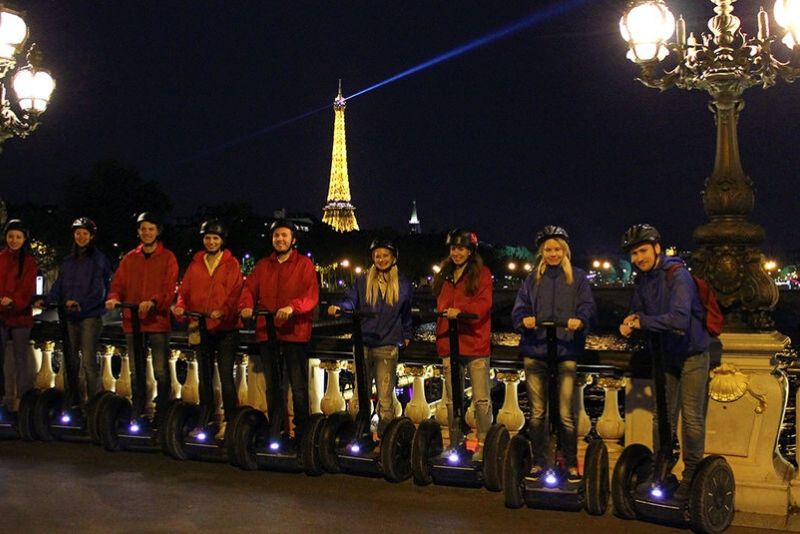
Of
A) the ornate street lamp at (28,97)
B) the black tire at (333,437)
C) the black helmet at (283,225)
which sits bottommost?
the black tire at (333,437)

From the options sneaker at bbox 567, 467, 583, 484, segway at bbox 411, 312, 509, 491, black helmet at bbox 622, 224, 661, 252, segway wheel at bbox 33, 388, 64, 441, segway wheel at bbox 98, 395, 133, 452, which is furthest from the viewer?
segway wheel at bbox 33, 388, 64, 441

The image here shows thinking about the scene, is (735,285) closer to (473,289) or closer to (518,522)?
(473,289)

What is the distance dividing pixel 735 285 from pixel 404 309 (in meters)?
2.79

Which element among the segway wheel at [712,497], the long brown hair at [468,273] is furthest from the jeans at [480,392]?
the segway wheel at [712,497]

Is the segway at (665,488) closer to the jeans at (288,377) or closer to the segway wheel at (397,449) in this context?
the segway wheel at (397,449)

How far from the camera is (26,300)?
9.20 metres

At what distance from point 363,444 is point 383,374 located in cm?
66

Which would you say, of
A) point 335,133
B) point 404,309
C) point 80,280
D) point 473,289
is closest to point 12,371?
point 80,280

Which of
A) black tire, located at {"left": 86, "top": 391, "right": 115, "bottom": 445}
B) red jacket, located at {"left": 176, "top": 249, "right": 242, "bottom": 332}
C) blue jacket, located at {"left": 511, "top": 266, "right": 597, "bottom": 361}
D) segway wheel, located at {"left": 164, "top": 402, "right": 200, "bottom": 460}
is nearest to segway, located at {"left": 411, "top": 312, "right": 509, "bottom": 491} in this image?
blue jacket, located at {"left": 511, "top": 266, "right": 597, "bottom": 361}

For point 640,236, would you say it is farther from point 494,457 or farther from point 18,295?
point 18,295

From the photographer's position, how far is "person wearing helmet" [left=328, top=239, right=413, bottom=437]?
25.2 ft

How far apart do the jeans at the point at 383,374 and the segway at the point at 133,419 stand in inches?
81.1

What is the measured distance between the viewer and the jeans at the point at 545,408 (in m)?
6.61

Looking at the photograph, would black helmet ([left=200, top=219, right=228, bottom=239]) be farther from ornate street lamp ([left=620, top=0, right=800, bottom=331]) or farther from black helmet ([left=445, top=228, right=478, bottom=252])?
ornate street lamp ([left=620, top=0, right=800, bottom=331])
